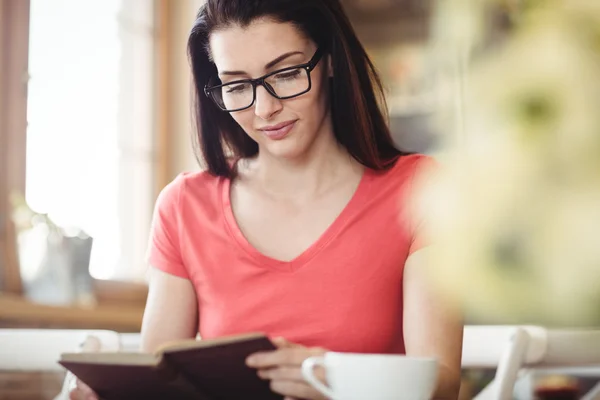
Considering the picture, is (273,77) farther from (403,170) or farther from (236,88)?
(403,170)

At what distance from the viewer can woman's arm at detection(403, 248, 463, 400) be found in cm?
113

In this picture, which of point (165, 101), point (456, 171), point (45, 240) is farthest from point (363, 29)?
point (456, 171)

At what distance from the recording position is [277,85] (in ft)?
4.14

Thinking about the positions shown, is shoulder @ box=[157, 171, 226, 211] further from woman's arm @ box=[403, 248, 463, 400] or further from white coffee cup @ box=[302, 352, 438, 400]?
white coffee cup @ box=[302, 352, 438, 400]

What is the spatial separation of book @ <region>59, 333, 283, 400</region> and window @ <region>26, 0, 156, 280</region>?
1.79 metres

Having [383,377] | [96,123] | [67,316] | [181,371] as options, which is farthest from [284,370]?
[96,123]

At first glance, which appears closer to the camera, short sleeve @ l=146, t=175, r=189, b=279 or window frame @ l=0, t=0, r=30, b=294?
short sleeve @ l=146, t=175, r=189, b=279

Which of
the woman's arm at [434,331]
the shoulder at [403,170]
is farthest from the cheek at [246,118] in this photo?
the woman's arm at [434,331]

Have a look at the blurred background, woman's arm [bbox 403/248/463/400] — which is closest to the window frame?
the blurred background

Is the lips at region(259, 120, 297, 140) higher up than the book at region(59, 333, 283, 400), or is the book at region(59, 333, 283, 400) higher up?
the lips at region(259, 120, 297, 140)

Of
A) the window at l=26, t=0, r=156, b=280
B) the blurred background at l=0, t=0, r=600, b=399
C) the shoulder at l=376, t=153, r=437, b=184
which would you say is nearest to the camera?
the blurred background at l=0, t=0, r=600, b=399

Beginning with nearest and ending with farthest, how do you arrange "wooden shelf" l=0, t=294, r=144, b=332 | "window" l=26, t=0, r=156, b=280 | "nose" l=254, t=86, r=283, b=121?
"nose" l=254, t=86, r=283, b=121, "wooden shelf" l=0, t=294, r=144, b=332, "window" l=26, t=0, r=156, b=280

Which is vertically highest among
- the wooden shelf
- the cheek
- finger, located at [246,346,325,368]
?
the cheek

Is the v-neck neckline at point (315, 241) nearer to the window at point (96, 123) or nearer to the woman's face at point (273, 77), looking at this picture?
the woman's face at point (273, 77)
